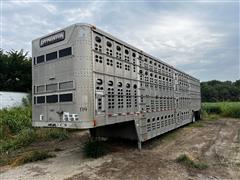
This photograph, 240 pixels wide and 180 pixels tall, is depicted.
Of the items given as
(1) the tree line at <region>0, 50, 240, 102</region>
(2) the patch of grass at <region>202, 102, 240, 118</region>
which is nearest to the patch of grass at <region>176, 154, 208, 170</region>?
(1) the tree line at <region>0, 50, 240, 102</region>

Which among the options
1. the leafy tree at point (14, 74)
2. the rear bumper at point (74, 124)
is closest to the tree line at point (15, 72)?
the leafy tree at point (14, 74)

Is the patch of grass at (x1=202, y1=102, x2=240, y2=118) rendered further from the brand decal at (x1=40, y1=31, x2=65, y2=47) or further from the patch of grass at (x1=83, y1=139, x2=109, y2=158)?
the brand decal at (x1=40, y1=31, x2=65, y2=47)

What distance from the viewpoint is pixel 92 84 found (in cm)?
614

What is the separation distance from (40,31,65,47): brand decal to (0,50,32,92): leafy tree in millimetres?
16805

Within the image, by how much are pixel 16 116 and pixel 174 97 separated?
9778 mm

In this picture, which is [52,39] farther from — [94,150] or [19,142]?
[19,142]

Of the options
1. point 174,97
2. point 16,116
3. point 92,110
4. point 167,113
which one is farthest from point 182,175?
point 16,116

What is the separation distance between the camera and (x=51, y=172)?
6203 millimetres

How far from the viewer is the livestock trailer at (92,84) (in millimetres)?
6086

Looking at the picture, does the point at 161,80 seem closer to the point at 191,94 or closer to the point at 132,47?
the point at 132,47

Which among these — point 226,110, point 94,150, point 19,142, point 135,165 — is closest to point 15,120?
point 19,142

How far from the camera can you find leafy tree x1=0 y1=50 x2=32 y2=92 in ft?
73.0

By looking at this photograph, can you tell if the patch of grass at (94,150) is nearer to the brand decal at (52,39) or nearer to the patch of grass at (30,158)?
the patch of grass at (30,158)

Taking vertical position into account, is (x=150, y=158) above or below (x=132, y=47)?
below
